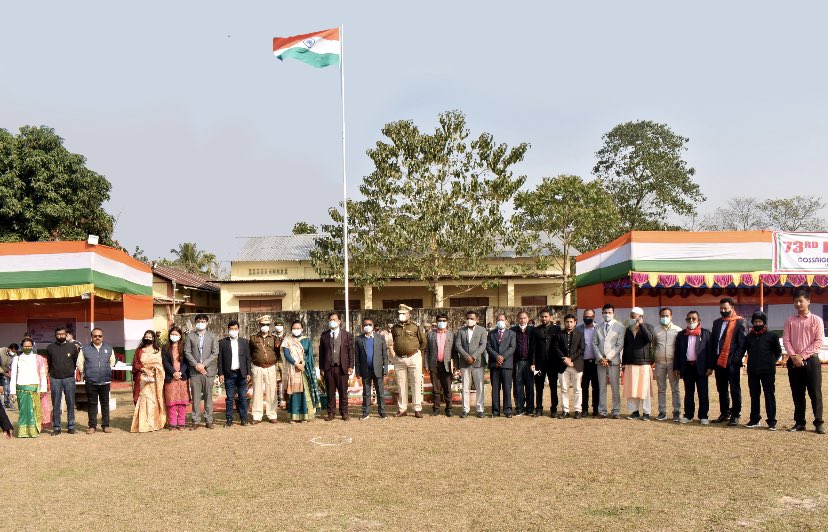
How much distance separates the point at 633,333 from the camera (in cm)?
1075

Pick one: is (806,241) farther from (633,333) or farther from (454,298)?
(454,298)

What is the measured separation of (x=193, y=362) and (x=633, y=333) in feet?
21.7

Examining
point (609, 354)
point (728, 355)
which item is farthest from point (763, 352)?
point (609, 354)

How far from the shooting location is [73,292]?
15352 mm

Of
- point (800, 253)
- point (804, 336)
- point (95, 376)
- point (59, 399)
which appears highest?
point (800, 253)

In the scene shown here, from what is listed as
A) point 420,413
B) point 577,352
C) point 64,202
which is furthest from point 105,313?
point 577,352

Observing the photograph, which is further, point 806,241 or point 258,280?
point 258,280

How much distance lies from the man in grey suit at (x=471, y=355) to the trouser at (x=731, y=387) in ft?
11.5

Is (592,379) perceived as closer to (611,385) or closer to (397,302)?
(611,385)

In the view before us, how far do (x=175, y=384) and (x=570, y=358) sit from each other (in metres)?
6.04

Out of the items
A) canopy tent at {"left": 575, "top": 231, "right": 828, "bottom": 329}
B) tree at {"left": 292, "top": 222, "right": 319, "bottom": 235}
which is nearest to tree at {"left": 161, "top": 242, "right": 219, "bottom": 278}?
tree at {"left": 292, "top": 222, "right": 319, "bottom": 235}

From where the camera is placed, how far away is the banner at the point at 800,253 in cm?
1742

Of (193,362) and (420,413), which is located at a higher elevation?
(193,362)

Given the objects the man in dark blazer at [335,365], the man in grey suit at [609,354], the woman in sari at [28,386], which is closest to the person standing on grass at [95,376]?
the woman in sari at [28,386]
